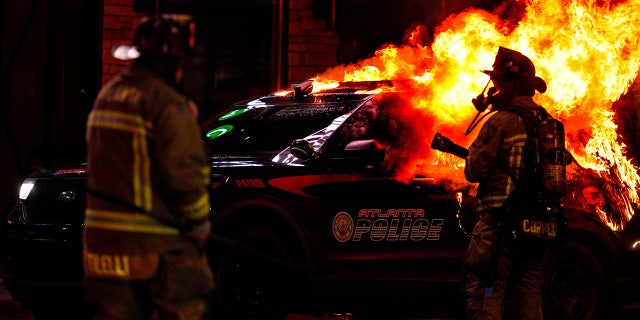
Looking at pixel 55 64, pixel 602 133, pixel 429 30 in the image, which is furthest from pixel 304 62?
pixel 602 133

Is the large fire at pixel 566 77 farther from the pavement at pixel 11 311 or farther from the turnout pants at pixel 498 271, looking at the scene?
the pavement at pixel 11 311

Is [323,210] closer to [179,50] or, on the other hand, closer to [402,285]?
[402,285]

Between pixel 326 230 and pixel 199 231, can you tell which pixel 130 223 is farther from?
pixel 326 230

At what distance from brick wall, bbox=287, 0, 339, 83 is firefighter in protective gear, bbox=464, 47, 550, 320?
5.91 m

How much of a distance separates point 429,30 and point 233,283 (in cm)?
649

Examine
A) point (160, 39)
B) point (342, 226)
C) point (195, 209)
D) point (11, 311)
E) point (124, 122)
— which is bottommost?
point (11, 311)

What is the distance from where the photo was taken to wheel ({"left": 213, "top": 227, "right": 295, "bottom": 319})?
765 cm

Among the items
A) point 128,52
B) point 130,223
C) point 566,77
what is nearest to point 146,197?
point 130,223

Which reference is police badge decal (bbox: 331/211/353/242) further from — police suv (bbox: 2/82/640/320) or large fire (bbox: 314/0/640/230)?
large fire (bbox: 314/0/640/230)

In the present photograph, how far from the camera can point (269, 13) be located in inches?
523

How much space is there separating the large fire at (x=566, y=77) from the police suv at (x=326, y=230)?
22 cm

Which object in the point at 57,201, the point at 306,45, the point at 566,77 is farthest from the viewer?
the point at 306,45

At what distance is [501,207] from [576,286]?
178 centimetres

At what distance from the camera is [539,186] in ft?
23.6
